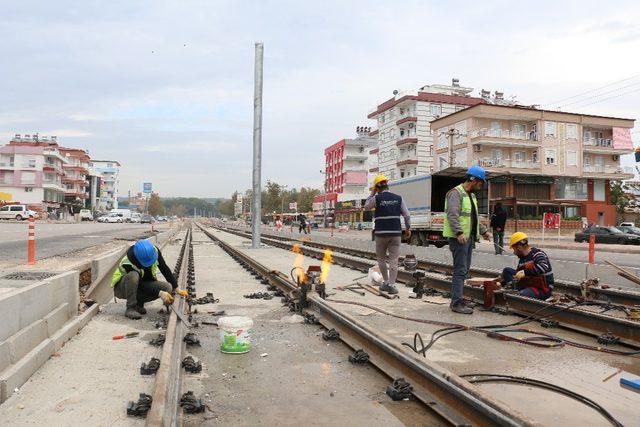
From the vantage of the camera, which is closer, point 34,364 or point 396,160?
point 34,364

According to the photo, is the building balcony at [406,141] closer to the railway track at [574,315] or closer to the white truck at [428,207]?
the white truck at [428,207]

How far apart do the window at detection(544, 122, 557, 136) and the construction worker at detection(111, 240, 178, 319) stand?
55.0 meters

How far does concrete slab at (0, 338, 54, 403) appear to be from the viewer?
11.8ft

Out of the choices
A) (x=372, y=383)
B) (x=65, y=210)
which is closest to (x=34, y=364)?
(x=372, y=383)

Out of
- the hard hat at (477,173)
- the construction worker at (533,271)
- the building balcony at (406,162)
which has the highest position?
the building balcony at (406,162)

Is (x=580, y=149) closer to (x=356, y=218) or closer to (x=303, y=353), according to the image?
(x=356, y=218)

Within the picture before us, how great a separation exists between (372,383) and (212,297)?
447 centimetres

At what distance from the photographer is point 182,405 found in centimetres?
348

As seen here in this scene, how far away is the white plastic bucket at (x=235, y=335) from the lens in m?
4.96

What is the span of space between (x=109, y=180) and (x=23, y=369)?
16149 cm

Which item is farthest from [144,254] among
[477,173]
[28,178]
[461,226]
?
[28,178]

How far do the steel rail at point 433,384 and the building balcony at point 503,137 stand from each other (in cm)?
5102

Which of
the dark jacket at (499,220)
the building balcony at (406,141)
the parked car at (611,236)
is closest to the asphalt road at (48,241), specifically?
the dark jacket at (499,220)

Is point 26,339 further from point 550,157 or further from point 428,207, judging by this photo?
point 550,157
